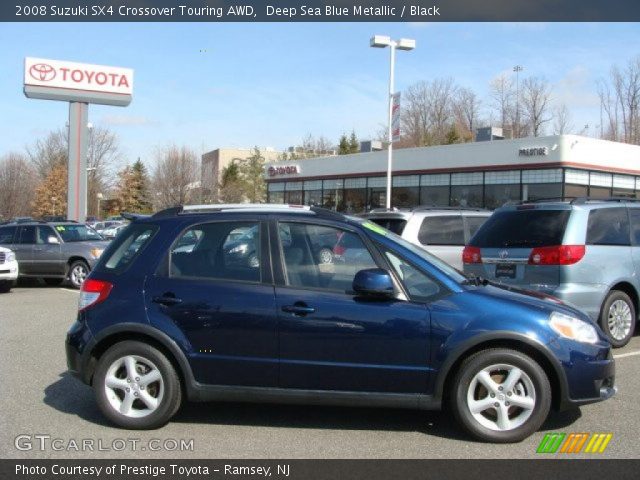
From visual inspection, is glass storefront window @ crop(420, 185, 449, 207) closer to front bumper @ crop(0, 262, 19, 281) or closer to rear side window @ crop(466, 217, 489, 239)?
rear side window @ crop(466, 217, 489, 239)

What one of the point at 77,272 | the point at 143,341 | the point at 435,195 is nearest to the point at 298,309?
the point at 143,341

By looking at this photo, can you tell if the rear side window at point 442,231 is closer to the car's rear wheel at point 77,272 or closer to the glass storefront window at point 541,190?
the car's rear wheel at point 77,272

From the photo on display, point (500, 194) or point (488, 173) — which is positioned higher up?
point (488, 173)

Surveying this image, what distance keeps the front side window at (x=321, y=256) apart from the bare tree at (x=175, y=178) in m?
47.1

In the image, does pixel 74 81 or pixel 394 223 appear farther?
pixel 74 81

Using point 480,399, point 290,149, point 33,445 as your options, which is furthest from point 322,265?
point 290,149

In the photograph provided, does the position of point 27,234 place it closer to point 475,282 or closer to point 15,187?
point 475,282

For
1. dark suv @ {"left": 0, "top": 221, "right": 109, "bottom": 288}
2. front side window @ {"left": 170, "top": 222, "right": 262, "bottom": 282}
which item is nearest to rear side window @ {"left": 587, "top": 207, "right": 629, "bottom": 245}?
front side window @ {"left": 170, "top": 222, "right": 262, "bottom": 282}

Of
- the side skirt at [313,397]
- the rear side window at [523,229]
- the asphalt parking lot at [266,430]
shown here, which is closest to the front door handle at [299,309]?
the side skirt at [313,397]

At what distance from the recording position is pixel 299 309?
195 inches

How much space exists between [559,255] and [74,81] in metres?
28.9

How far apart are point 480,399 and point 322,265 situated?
1.54 m

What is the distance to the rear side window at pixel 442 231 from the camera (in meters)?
10.6

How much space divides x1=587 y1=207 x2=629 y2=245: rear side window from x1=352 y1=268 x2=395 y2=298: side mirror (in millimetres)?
3999
